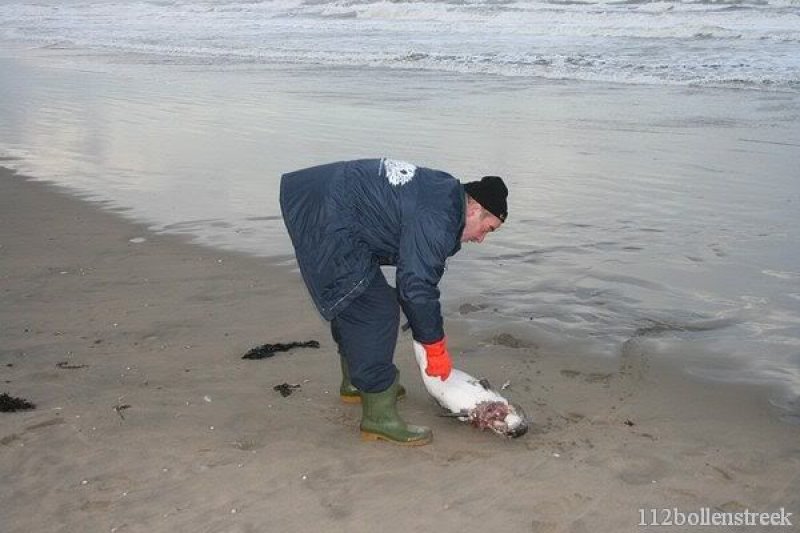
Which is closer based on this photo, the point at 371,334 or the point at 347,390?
the point at 371,334

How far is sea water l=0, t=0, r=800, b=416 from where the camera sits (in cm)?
547

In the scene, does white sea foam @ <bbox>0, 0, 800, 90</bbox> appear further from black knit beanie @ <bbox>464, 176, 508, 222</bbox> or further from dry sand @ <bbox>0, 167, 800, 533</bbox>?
black knit beanie @ <bbox>464, 176, 508, 222</bbox>

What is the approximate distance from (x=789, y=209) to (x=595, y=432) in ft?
14.6

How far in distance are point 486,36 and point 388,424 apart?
923 inches

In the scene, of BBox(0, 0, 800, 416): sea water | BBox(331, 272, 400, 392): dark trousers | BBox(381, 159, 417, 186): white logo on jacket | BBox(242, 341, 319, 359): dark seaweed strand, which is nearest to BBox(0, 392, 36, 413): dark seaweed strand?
BBox(242, 341, 319, 359): dark seaweed strand

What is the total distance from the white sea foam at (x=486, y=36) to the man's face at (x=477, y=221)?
1273 cm

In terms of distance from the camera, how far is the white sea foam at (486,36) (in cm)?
1789

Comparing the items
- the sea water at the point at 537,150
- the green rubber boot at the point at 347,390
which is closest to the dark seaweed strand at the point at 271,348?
the green rubber boot at the point at 347,390

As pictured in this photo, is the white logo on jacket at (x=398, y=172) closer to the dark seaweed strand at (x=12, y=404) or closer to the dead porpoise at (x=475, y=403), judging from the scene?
the dead porpoise at (x=475, y=403)

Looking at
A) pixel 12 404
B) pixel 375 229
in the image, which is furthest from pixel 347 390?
pixel 12 404

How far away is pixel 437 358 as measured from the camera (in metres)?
3.64

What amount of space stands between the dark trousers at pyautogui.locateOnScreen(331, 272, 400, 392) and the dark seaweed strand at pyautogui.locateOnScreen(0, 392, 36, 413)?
148 cm

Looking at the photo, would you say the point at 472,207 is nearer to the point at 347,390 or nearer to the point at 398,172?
the point at 398,172

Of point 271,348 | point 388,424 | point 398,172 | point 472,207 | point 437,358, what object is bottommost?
point 271,348
